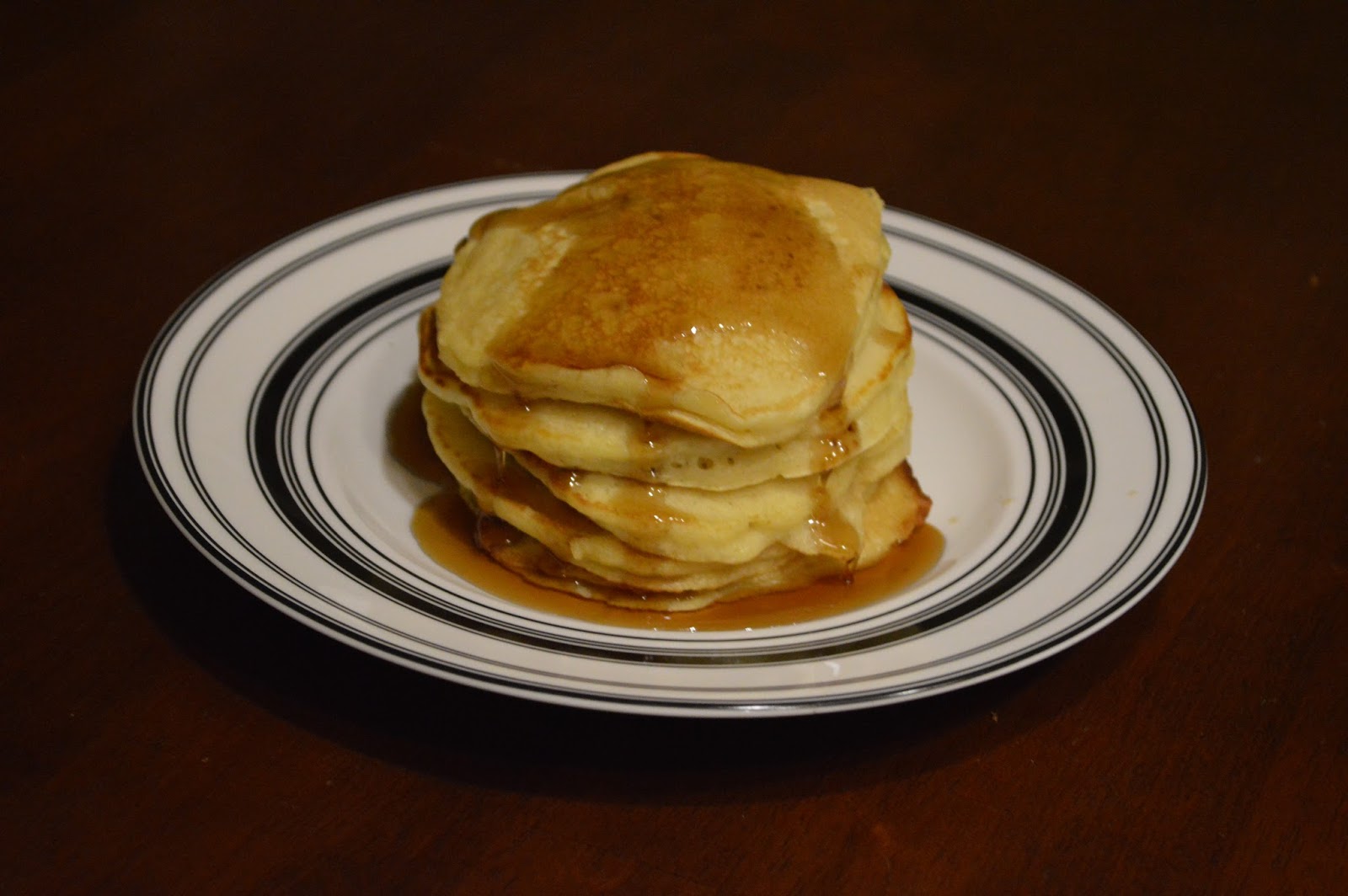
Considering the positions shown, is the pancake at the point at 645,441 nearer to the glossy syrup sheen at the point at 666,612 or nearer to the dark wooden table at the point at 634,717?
the glossy syrup sheen at the point at 666,612

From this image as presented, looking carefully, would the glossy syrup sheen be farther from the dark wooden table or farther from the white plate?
the dark wooden table

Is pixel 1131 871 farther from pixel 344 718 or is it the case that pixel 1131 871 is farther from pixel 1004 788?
pixel 344 718

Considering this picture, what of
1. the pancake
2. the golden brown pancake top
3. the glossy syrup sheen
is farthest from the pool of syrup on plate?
the golden brown pancake top

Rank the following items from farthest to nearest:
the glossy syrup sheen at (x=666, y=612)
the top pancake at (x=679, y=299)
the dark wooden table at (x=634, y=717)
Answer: the glossy syrup sheen at (x=666, y=612)
the top pancake at (x=679, y=299)
the dark wooden table at (x=634, y=717)

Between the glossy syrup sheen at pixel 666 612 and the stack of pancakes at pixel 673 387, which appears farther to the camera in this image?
the glossy syrup sheen at pixel 666 612

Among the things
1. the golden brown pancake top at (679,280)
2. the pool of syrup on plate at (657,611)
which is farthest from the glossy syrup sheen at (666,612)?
the golden brown pancake top at (679,280)

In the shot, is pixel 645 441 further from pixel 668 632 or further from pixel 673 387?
pixel 668 632
